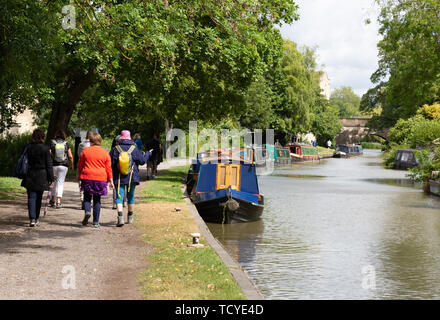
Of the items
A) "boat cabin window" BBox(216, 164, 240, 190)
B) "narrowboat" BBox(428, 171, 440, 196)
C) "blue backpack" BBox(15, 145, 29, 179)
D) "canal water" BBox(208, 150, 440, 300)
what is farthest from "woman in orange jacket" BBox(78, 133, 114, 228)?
"narrowboat" BBox(428, 171, 440, 196)

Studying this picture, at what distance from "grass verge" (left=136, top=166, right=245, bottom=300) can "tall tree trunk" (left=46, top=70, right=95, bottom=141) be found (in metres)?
10.00

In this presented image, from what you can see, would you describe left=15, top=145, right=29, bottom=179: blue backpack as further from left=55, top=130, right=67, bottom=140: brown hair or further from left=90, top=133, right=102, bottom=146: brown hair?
left=55, top=130, right=67, bottom=140: brown hair

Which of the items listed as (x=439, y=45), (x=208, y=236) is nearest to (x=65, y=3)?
(x=208, y=236)

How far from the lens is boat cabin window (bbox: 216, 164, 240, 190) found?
19766mm

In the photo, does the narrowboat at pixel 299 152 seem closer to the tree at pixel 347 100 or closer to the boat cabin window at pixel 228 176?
the boat cabin window at pixel 228 176

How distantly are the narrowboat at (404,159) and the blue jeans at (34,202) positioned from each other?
39.3 meters

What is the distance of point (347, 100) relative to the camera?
633ft

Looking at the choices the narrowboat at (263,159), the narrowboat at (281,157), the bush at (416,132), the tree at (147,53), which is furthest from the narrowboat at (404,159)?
the tree at (147,53)

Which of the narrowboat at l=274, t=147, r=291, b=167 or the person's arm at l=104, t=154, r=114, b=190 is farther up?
the person's arm at l=104, t=154, r=114, b=190

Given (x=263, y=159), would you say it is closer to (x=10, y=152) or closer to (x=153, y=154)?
(x=153, y=154)

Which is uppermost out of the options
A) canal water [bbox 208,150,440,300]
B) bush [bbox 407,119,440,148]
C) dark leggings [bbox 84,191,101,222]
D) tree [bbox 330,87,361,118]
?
tree [bbox 330,87,361,118]

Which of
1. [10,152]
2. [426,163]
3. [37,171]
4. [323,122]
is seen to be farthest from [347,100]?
[37,171]

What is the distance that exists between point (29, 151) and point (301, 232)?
7.50 metres

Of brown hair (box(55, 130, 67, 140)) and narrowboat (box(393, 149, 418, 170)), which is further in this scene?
narrowboat (box(393, 149, 418, 170))
